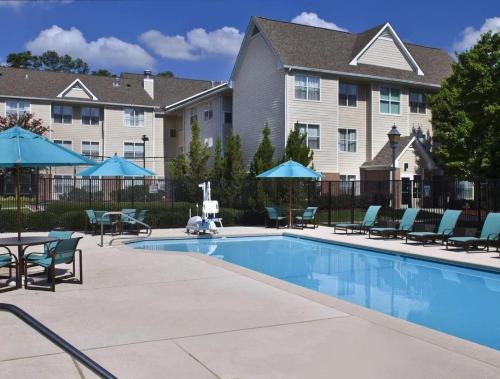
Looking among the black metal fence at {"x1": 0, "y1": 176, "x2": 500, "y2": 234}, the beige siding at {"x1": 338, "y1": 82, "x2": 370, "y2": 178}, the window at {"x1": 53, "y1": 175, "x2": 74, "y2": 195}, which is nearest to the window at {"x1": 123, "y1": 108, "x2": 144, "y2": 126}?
the window at {"x1": 53, "y1": 175, "x2": 74, "y2": 195}

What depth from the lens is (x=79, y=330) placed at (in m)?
6.64

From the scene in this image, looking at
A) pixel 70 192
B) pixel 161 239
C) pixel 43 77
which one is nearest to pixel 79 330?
pixel 161 239

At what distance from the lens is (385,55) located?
106ft

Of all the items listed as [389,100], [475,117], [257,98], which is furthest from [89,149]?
[475,117]

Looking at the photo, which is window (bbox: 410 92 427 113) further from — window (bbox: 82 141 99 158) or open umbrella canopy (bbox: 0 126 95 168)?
open umbrella canopy (bbox: 0 126 95 168)

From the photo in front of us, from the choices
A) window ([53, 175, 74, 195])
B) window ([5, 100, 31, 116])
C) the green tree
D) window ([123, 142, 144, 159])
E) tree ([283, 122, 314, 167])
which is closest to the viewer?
window ([53, 175, 74, 195])

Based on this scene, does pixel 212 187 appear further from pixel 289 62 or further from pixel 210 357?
pixel 210 357

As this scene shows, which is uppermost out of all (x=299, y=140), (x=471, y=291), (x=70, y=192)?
(x=299, y=140)

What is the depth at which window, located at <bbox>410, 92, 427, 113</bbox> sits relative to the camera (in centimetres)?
3291

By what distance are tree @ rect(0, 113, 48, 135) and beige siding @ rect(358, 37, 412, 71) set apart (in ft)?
74.7

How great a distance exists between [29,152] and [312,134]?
21.7m

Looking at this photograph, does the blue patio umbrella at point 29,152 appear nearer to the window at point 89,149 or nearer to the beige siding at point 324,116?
the beige siding at point 324,116

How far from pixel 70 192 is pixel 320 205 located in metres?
11.6

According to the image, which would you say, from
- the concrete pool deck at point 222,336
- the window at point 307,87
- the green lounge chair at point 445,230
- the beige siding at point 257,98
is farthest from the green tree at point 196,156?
the concrete pool deck at point 222,336
